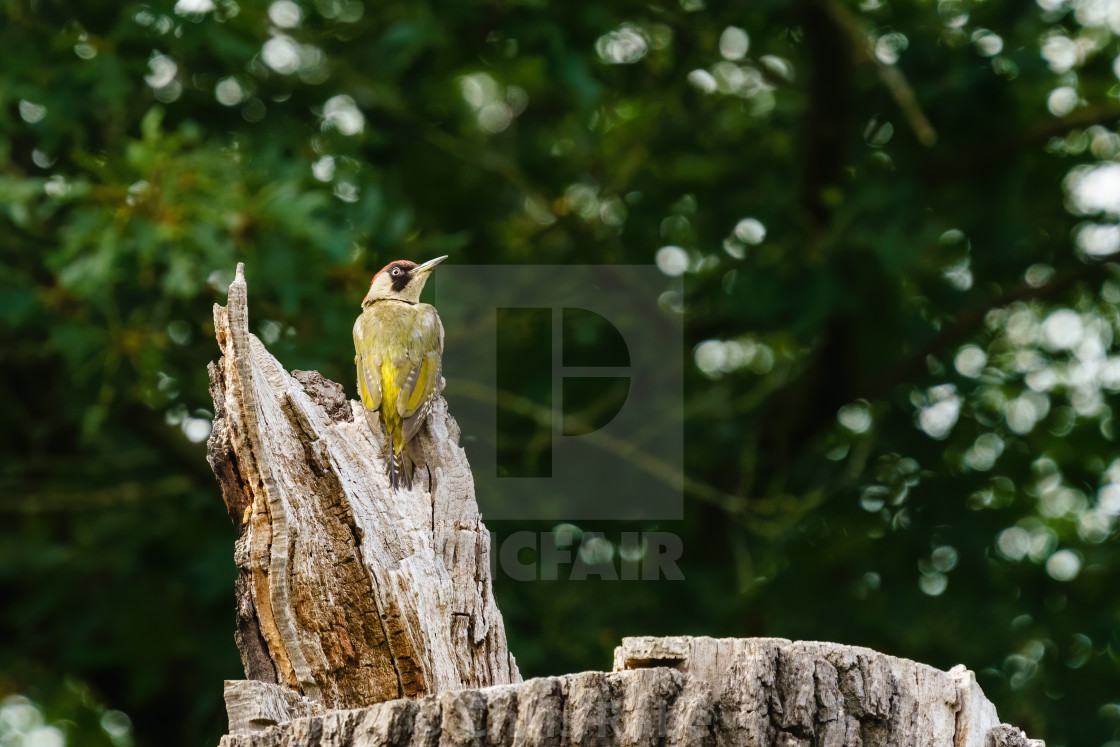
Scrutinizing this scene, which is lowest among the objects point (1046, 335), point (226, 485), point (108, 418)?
point (226, 485)

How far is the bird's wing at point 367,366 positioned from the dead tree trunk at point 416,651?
1.17ft

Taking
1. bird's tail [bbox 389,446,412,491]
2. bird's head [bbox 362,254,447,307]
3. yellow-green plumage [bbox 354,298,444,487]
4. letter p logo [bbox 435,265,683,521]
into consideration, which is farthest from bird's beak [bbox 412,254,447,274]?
letter p logo [bbox 435,265,683,521]

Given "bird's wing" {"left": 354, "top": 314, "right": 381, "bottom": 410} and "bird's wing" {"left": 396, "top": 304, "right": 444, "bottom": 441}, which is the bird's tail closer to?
"bird's wing" {"left": 396, "top": 304, "right": 444, "bottom": 441}

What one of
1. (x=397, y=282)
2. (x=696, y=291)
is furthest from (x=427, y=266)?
(x=696, y=291)

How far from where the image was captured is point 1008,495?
9594 millimetres

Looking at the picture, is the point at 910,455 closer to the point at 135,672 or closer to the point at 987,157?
the point at 987,157

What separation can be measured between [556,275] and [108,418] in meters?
3.25

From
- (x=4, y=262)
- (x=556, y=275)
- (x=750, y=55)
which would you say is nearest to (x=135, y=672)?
(x=4, y=262)

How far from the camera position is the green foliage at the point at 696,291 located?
7.79 m

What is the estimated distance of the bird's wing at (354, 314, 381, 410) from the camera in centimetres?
495

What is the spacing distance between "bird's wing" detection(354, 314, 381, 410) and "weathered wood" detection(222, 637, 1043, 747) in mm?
2111

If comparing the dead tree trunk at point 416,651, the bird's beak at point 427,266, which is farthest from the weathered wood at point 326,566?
the bird's beak at point 427,266

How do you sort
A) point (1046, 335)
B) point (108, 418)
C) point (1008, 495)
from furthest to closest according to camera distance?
point (1046, 335) → point (1008, 495) → point (108, 418)

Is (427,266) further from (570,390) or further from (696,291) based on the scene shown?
(696,291)
